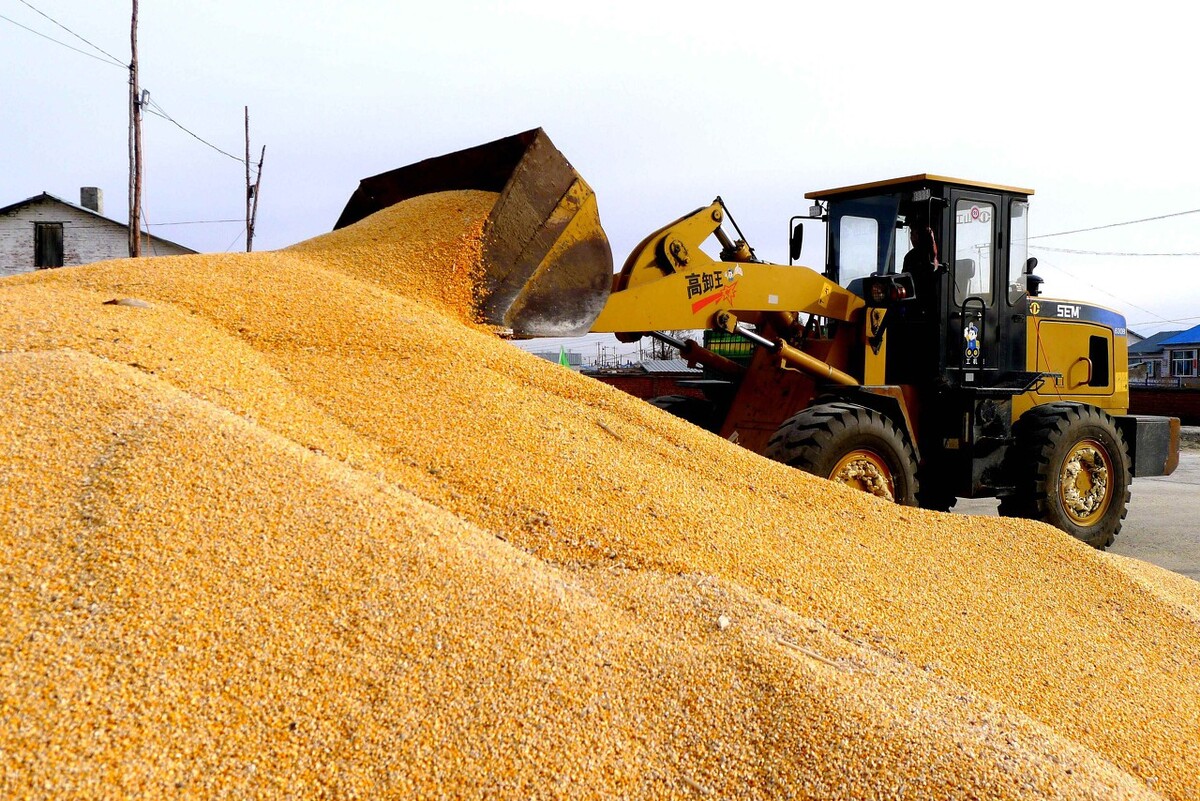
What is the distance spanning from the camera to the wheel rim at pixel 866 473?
5465mm

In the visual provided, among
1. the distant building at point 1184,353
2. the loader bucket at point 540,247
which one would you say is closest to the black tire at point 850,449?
the loader bucket at point 540,247

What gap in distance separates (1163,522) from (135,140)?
17.5 m

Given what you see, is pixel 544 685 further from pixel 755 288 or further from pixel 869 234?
pixel 869 234

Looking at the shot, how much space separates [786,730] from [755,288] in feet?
13.7

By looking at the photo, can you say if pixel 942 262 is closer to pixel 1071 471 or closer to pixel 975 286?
pixel 975 286

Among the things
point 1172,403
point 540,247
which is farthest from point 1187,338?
point 540,247

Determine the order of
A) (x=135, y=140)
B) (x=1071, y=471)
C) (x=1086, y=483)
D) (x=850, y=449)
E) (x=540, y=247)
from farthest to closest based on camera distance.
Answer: (x=135, y=140) → (x=1086, y=483) → (x=1071, y=471) → (x=850, y=449) → (x=540, y=247)

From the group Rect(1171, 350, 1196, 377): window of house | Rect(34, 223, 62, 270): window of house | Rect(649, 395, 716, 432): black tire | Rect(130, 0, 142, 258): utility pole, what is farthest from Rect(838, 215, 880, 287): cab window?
Rect(1171, 350, 1196, 377): window of house

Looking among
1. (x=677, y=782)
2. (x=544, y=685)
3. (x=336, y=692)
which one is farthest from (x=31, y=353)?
(x=677, y=782)

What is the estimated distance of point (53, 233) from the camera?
2552 centimetres

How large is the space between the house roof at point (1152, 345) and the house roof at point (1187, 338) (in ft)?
1.95

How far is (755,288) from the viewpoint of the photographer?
616cm

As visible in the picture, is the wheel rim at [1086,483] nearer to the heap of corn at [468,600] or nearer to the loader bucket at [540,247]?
the heap of corn at [468,600]

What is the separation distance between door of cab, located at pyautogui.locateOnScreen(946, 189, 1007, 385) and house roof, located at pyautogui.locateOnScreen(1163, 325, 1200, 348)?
47.4 metres
